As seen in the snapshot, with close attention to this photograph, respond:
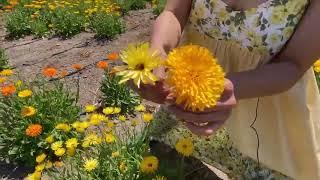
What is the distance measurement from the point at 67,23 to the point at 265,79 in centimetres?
371

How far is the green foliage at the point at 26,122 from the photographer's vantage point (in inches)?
106

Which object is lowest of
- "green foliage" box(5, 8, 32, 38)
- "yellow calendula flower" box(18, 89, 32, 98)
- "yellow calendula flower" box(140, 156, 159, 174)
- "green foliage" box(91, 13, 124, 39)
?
"green foliage" box(5, 8, 32, 38)

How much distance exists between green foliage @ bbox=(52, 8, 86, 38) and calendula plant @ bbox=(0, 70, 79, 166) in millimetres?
2142

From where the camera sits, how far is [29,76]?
152 inches

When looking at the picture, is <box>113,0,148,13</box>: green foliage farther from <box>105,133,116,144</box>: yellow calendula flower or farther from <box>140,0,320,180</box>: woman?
<box>140,0,320,180</box>: woman

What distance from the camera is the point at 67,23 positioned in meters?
4.87

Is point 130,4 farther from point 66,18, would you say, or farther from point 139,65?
point 139,65

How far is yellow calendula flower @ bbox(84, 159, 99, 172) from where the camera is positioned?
6.78 ft

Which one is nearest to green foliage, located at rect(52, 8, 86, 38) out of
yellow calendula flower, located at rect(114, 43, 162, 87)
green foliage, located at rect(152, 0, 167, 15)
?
green foliage, located at rect(152, 0, 167, 15)

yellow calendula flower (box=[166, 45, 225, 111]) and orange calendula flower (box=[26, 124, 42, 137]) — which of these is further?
orange calendula flower (box=[26, 124, 42, 137])

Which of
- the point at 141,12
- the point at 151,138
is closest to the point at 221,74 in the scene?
the point at 151,138

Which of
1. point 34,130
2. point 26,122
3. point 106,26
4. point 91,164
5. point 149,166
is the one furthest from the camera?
point 106,26

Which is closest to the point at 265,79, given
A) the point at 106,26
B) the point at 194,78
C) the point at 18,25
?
the point at 194,78

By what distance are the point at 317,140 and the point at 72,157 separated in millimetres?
1100
